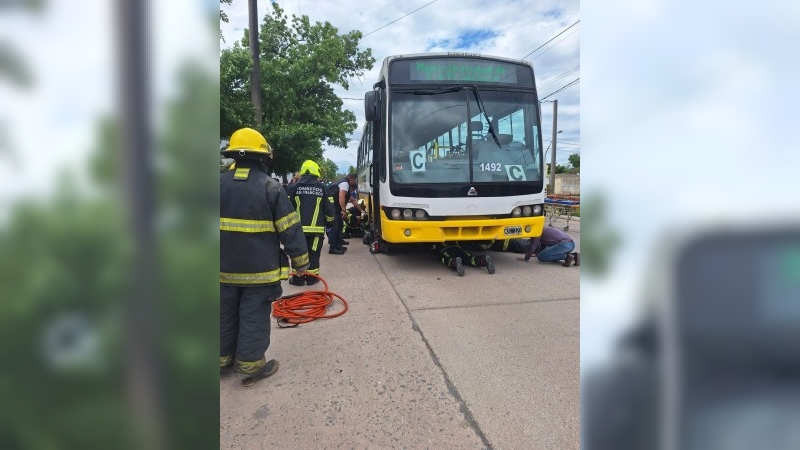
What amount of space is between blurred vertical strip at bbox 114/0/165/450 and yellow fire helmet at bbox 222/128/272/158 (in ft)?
7.45

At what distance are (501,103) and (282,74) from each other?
12406mm

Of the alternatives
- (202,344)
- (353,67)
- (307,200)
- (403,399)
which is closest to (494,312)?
(403,399)

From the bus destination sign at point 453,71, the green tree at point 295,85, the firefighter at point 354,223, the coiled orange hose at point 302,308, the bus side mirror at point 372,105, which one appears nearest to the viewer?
the coiled orange hose at point 302,308

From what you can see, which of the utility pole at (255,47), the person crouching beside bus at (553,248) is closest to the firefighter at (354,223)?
Result: the utility pole at (255,47)

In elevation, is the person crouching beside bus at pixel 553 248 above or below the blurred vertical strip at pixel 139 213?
below

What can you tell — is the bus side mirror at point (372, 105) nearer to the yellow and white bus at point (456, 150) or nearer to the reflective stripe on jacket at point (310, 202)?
the yellow and white bus at point (456, 150)

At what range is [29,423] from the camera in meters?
0.68

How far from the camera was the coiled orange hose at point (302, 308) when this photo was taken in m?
4.41

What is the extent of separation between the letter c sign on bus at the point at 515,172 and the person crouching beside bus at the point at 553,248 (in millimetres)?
1297

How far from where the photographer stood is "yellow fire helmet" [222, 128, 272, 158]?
2.88m

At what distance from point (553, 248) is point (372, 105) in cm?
383

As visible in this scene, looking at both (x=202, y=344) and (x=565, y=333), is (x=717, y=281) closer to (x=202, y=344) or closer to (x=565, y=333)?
(x=202, y=344)

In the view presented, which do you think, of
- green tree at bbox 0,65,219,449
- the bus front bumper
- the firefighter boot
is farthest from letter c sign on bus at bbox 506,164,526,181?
green tree at bbox 0,65,219,449

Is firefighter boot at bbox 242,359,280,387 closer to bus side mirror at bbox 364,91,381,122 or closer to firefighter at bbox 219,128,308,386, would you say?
firefighter at bbox 219,128,308,386
